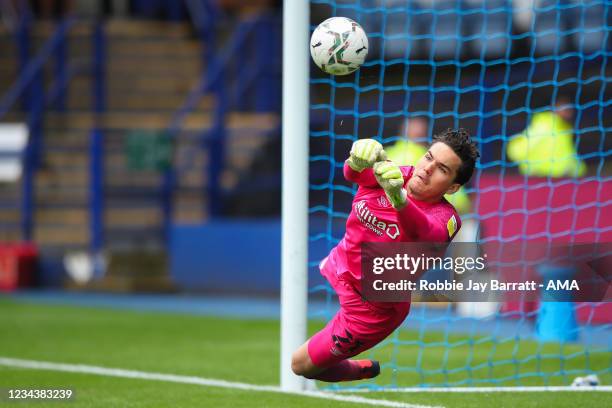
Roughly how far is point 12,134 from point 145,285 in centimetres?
355

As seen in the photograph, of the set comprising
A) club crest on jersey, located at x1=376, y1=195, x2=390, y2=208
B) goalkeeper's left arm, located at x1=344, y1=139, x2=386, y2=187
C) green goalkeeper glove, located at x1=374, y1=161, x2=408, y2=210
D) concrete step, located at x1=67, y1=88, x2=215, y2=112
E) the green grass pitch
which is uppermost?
concrete step, located at x1=67, y1=88, x2=215, y2=112

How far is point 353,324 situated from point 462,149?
104 centimetres

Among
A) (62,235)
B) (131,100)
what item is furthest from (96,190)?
(131,100)

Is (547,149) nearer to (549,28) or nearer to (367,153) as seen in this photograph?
(549,28)

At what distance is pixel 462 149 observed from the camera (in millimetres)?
5184

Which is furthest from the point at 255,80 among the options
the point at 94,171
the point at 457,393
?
the point at 457,393

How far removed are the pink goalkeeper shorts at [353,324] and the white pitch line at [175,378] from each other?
2.28ft

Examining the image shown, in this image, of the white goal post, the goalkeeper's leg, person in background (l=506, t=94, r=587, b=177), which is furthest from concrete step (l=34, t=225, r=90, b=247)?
the goalkeeper's leg

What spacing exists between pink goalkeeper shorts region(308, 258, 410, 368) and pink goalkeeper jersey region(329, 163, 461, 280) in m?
0.09

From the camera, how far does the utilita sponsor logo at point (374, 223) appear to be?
5301 mm

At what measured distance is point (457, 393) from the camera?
659cm

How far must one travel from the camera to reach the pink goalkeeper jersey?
16.9 ft

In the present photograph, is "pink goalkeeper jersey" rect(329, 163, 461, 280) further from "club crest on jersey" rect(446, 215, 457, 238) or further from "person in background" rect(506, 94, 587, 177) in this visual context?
"person in background" rect(506, 94, 587, 177)

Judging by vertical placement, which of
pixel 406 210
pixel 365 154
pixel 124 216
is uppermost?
pixel 365 154
